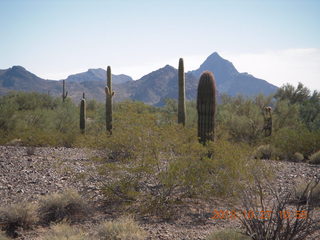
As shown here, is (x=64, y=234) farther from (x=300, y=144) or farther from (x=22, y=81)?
(x=22, y=81)

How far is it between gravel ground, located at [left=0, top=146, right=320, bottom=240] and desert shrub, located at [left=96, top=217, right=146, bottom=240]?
318 mm

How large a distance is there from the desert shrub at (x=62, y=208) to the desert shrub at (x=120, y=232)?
127 centimetres

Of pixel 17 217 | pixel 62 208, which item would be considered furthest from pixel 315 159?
pixel 17 217

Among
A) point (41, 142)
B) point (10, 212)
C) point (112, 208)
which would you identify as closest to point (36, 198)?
point (10, 212)

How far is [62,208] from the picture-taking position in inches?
258

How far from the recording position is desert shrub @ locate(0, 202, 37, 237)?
599cm

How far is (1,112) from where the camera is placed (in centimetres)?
1795

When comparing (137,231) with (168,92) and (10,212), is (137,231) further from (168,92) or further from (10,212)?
(168,92)

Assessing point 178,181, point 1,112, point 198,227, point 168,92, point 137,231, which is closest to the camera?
point 137,231

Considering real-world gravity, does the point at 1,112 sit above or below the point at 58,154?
above

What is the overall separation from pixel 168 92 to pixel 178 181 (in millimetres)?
141948

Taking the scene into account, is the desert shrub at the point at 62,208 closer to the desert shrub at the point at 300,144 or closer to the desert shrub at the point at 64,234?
the desert shrub at the point at 64,234

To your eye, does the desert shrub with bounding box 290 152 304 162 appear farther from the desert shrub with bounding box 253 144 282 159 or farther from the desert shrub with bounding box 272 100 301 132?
the desert shrub with bounding box 272 100 301 132

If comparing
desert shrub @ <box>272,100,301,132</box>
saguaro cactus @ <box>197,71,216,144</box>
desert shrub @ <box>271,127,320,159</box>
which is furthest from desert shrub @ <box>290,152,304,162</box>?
saguaro cactus @ <box>197,71,216,144</box>
